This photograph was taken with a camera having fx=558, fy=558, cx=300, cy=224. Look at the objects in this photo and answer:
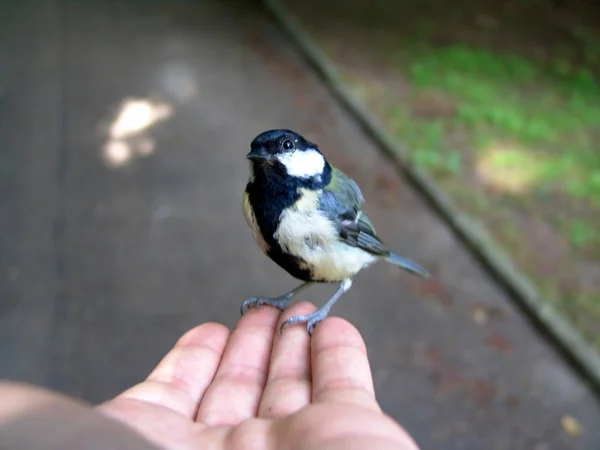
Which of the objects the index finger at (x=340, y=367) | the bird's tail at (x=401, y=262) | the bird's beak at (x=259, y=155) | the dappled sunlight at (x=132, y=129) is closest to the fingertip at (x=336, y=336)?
the index finger at (x=340, y=367)

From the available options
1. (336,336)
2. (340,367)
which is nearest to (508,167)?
(336,336)

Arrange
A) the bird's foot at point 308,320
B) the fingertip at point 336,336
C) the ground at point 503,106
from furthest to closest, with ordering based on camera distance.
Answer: the ground at point 503,106, the bird's foot at point 308,320, the fingertip at point 336,336

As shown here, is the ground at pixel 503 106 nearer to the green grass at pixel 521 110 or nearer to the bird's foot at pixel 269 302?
the green grass at pixel 521 110

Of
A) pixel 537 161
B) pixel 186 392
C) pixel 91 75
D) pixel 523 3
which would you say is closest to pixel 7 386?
pixel 186 392

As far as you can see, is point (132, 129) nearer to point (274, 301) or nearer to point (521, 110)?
point (274, 301)

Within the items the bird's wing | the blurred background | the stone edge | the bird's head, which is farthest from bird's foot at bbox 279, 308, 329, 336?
the stone edge

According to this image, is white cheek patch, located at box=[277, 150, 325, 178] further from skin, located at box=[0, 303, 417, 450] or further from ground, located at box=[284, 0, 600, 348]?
ground, located at box=[284, 0, 600, 348]

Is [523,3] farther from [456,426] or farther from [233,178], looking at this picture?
[456,426]
